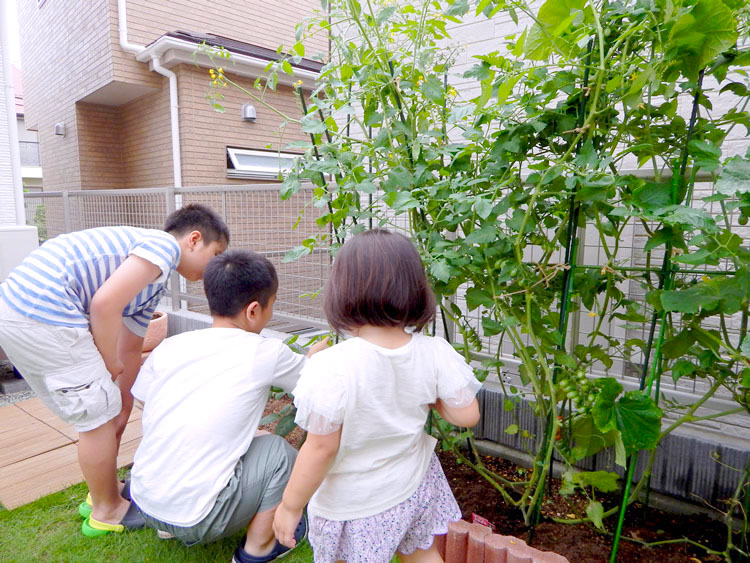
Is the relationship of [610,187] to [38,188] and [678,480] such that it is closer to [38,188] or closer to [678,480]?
[678,480]

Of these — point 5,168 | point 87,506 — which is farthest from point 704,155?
point 5,168

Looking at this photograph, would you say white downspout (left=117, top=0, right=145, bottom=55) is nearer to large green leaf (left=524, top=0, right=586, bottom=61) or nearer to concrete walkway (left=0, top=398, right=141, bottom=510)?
concrete walkway (left=0, top=398, right=141, bottom=510)

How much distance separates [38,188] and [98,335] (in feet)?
77.0

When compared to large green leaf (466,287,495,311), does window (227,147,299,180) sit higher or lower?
higher

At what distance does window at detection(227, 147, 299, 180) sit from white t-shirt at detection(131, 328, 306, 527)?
19.8 feet

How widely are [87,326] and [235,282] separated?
0.66m

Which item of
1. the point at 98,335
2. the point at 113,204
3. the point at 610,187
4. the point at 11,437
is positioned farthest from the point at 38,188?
the point at 610,187

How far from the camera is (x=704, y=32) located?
1133mm

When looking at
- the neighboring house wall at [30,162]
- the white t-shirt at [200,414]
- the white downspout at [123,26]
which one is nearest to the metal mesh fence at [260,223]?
the white t-shirt at [200,414]

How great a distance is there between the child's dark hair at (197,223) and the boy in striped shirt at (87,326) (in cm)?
14

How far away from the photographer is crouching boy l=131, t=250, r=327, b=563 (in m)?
1.58

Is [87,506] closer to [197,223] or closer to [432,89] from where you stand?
[197,223]

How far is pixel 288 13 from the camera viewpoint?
861 cm

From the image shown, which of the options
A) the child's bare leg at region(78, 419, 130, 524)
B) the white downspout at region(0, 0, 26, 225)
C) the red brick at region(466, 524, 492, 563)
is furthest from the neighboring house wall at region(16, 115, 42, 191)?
the red brick at region(466, 524, 492, 563)
